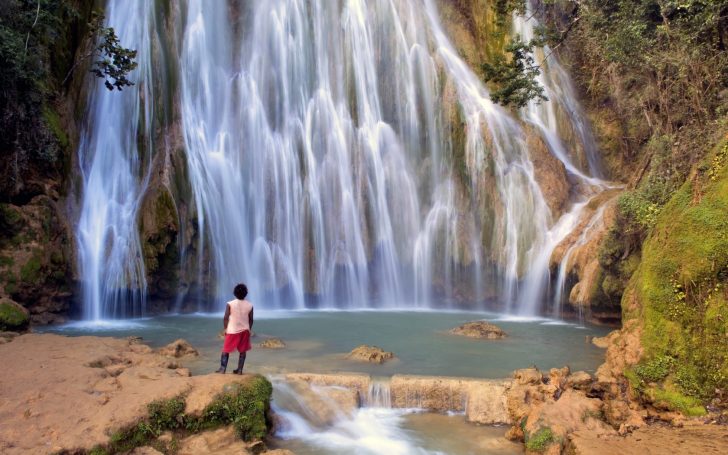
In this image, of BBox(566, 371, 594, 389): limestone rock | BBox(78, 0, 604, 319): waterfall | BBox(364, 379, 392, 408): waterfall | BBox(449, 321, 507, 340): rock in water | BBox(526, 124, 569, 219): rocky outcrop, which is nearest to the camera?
BBox(566, 371, 594, 389): limestone rock

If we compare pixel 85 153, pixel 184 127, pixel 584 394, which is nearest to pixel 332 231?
pixel 184 127

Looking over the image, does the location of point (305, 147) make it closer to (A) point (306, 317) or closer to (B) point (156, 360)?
(A) point (306, 317)

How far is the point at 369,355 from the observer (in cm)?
992

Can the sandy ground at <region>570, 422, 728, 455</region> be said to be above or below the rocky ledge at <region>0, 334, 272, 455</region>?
below

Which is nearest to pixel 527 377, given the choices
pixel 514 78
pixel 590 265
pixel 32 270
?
pixel 590 265

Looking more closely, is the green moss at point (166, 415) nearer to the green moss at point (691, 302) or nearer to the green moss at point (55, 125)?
the green moss at point (691, 302)

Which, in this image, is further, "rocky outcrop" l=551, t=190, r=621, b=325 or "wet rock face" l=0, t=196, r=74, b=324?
"rocky outcrop" l=551, t=190, r=621, b=325

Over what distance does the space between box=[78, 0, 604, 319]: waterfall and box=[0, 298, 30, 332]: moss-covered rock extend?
489 centimetres

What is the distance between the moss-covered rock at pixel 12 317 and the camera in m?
10.2

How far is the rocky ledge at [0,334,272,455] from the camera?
511 cm

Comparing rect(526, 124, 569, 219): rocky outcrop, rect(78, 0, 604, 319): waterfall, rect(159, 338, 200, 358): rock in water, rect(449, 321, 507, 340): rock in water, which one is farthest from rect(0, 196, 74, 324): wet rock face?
rect(526, 124, 569, 219): rocky outcrop

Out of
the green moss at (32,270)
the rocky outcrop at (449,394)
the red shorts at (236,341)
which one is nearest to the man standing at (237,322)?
the red shorts at (236,341)

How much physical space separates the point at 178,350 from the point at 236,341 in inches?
133

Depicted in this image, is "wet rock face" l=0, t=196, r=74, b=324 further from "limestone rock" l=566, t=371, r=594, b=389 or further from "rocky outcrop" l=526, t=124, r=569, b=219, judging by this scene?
"rocky outcrop" l=526, t=124, r=569, b=219
